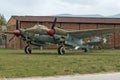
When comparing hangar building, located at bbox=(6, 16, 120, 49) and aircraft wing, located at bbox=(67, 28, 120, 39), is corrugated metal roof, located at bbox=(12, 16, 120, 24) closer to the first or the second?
hangar building, located at bbox=(6, 16, 120, 49)

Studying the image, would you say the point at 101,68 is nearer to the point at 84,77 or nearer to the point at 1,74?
the point at 84,77

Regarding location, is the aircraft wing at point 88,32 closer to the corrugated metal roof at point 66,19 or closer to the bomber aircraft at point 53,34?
the bomber aircraft at point 53,34

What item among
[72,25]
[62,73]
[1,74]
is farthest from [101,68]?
[72,25]

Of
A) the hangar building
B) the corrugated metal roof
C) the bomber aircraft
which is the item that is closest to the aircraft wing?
the bomber aircraft

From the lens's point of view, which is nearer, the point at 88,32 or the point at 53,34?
the point at 53,34

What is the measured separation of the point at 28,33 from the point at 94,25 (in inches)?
1009

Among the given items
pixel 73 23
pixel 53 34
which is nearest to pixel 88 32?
pixel 53 34

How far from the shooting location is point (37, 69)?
2036 cm

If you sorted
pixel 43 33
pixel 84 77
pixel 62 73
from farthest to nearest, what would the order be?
pixel 43 33, pixel 62 73, pixel 84 77

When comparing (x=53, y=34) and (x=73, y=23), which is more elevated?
(x=73, y=23)

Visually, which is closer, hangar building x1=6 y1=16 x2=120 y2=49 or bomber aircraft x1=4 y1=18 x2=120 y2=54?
bomber aircraft x1=4 y1=18 x2=120 y2=54

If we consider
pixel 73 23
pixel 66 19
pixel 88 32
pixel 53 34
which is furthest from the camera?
pixel 66 19

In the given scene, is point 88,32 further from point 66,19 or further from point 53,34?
point 66,19

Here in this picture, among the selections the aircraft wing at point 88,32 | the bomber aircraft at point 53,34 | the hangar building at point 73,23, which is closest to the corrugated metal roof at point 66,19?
the hangar building at point 73,23
